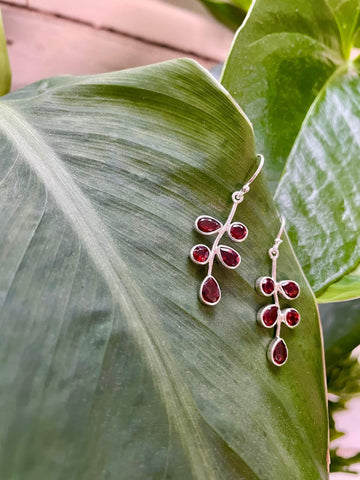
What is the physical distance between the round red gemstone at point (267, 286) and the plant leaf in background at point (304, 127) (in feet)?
0.31

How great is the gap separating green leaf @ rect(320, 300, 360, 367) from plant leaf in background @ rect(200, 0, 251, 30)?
0.42m

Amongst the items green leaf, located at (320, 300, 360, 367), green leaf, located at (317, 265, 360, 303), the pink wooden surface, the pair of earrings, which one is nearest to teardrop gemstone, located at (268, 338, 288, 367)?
the pair of earrings

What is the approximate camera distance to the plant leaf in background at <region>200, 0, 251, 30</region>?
2.26ft

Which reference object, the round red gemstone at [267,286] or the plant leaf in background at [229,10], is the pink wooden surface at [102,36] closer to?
the plant leaf in background at [229,10]

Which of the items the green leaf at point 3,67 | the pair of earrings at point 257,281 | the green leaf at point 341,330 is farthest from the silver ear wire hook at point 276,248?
the green leaf at point 3,67

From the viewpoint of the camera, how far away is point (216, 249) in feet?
1.20

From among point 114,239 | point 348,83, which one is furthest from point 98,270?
point 348,83

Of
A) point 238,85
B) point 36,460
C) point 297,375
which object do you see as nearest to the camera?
point 36,460

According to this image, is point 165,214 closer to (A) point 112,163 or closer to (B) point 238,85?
(A) point 112,163

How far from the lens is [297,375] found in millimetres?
379

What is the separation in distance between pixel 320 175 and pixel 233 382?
0.81ft

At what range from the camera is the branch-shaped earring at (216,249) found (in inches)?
13.7

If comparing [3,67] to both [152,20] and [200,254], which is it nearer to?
Answer: [152,20]

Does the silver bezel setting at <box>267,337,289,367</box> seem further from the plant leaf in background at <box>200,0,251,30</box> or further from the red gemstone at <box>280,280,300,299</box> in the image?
the plant leaf in background at <box>200,0,251,30</box>
